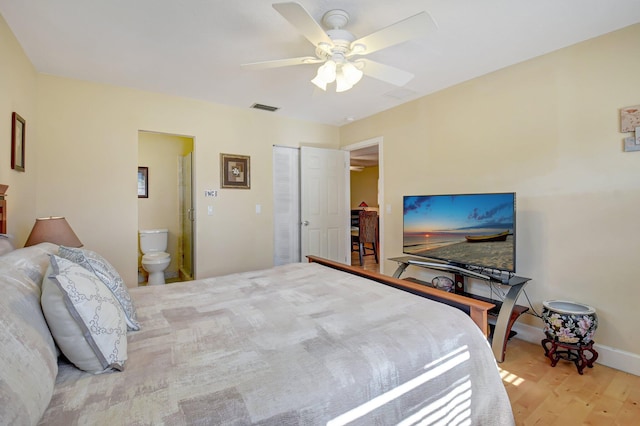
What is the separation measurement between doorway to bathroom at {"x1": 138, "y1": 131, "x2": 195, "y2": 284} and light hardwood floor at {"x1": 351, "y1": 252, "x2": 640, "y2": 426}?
3.97 metres

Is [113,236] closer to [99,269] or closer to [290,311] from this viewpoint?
[99,269]

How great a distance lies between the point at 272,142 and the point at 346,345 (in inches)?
136

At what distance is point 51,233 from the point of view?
6.86 feet

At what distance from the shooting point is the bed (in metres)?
0.79

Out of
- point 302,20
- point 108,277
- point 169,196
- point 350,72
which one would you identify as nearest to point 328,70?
point 350,72

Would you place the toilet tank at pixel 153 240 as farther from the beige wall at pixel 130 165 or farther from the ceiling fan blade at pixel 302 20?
the ceiling fan blade at pixel 302 20

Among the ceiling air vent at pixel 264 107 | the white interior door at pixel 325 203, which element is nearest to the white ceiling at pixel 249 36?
the ceiling air vent at pixel 264 107

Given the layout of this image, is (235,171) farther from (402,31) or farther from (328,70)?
(402,31)

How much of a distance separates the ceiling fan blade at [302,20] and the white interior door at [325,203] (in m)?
2.47

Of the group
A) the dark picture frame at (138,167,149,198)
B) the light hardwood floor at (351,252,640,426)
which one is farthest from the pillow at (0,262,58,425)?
the dark picture frame at (138,167,149,198)

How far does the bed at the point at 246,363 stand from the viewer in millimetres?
785

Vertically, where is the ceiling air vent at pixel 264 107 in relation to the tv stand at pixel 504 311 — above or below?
above

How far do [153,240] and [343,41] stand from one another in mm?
3746

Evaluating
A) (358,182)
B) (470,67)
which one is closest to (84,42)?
(470,67)
